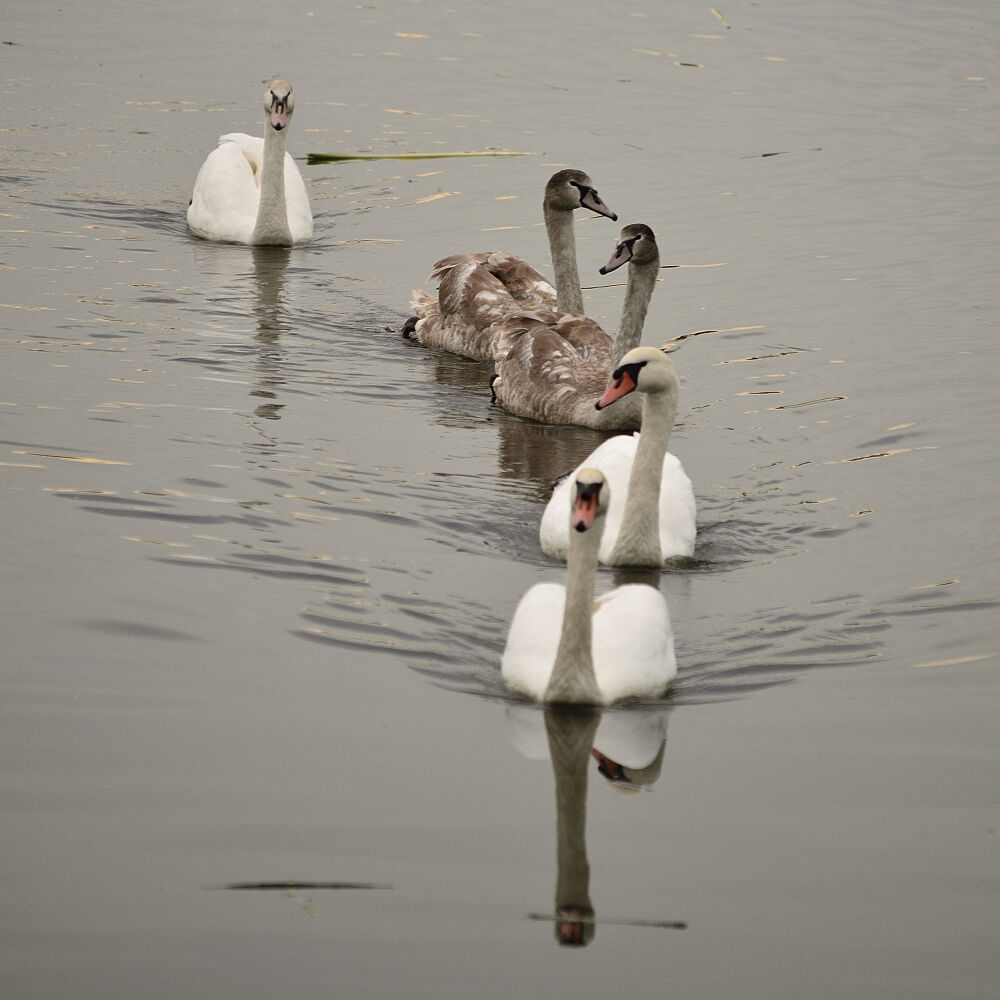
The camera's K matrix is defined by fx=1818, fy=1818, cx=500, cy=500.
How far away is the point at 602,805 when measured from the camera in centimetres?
683

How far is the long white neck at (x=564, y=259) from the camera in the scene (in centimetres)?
1462

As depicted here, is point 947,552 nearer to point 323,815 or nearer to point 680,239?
point 323,815

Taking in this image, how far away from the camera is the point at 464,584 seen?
913cm

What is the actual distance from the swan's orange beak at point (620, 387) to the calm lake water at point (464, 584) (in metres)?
0.89

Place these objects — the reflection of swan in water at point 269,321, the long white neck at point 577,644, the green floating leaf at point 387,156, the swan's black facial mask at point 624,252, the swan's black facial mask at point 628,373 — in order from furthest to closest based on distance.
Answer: the green floating leaf at point 387,156 < the swan's black facial mask at point 624,252 < the reflection of swan in water at point 269,321 < the swan's black facial mask at point 628,373 < the long white neck at point 577,644

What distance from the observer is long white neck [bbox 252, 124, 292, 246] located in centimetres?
1678

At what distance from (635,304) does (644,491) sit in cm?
366

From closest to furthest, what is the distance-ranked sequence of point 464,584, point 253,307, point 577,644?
point 577,644 → point 464,584 → point 253,307

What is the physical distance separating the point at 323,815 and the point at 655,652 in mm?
1890

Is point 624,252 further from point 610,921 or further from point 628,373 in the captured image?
point 610,921

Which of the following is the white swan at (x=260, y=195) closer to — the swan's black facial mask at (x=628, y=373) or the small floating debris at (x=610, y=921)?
the swan's black facial mask at (x=628, y=373)

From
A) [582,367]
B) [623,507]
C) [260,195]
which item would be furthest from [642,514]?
[260,195]

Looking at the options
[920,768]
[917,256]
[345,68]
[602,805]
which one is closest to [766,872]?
[602,805]

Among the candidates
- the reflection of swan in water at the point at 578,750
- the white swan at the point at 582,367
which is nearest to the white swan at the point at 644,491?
the reflection of swan in water at the point at 578,750
